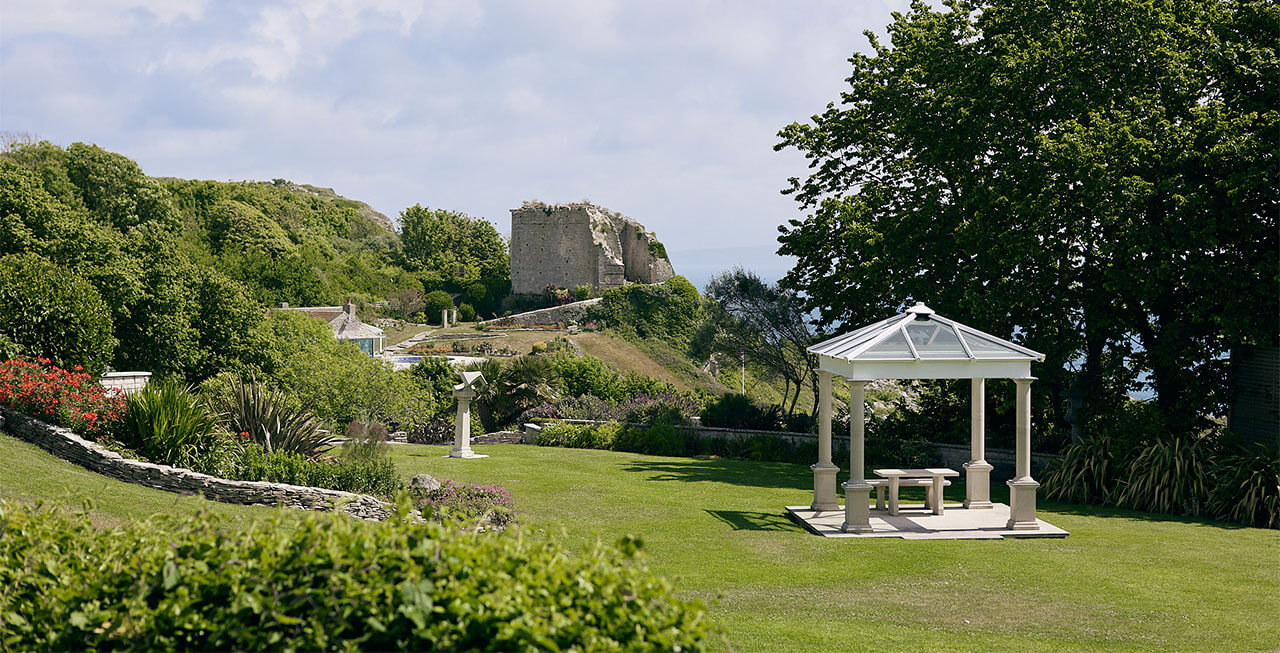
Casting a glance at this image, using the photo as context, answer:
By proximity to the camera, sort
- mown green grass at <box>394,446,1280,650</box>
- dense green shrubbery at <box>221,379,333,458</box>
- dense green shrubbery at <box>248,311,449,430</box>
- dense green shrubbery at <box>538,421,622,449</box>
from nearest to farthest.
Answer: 1. mown green grass at <box>394,446,1280,650</box>
2. dense green shrubbery at <box>221,379,333,458</box>
3. dense green shrubbery at <box>538,421,622,449</box>
4. dense green shrubbery at <box>248,311,449,430</box>

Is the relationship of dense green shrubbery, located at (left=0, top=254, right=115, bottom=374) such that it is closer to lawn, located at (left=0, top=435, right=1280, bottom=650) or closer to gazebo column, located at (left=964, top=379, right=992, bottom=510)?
lawn, located at (left=0, top=435, right=1280, bottom=650)

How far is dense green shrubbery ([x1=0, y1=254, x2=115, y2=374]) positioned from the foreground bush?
12.0m

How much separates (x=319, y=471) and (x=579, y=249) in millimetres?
46585

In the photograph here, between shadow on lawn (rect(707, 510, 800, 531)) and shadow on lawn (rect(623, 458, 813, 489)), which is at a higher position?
shadow on lawn (rect(623, 458, 813, 489))

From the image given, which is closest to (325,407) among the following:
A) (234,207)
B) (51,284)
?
(51,284)

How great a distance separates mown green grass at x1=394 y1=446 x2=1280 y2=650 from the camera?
20.5 ft

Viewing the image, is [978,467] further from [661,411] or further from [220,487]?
[220,487]

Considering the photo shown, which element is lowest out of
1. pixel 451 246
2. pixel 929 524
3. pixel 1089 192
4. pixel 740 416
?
pixel 929 524

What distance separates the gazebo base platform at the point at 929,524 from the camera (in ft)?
33.3

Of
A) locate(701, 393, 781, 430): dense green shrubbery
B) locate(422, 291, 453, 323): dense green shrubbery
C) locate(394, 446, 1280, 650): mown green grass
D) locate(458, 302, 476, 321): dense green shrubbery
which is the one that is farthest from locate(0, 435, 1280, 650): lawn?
locate(458, 302, 476, 321): dense green shrubbery

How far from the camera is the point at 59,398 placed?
11.2 metres

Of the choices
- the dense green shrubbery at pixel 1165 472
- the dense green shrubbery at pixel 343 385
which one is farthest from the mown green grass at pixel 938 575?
the dense green shrubbery at pixel 343 385

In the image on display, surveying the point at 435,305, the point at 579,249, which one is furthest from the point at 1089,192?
the point at 435,305

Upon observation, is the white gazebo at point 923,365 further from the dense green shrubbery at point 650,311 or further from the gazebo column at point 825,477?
the dense green shrubbery at point 650,311
